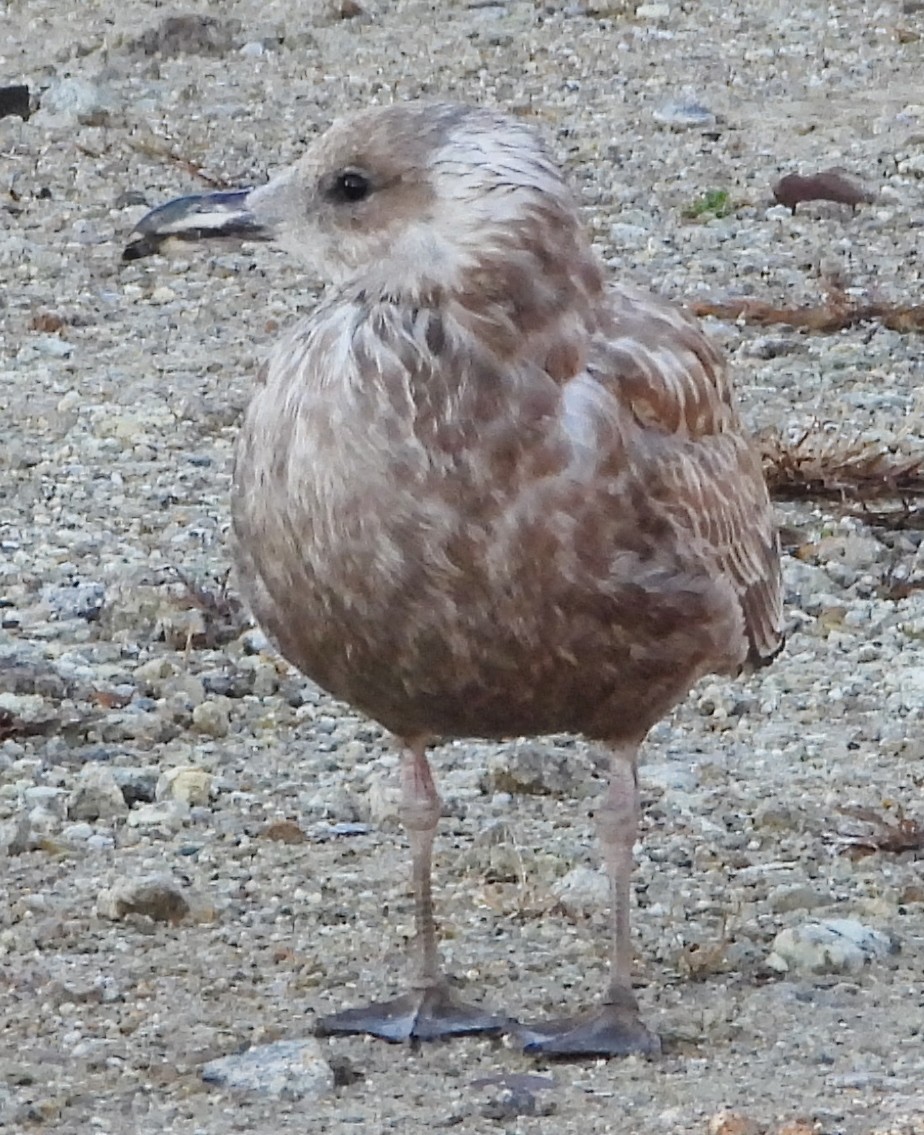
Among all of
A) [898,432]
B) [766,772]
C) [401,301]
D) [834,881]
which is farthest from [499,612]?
[898,432]

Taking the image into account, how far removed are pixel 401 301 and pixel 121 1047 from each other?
1.40 meters

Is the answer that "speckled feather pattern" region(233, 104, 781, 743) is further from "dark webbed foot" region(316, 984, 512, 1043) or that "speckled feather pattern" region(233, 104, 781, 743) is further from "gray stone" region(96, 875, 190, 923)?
"gray stone" region(96, 875, 190, 923)

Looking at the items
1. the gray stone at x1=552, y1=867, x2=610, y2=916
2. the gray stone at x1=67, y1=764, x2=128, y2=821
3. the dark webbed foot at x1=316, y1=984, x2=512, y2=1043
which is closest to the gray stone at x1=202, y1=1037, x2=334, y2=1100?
the dark webbed foot at x1=316, y1=984, x2=512, y2=1043

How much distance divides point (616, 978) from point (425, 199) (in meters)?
1.46

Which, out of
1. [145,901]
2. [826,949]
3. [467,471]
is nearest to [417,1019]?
[145,901]

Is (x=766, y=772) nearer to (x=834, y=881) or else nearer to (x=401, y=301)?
(x=834, y=881)

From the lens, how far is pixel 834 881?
229 inches

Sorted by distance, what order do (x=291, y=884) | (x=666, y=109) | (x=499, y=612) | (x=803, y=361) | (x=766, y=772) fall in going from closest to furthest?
(x=499, y=612)
(x=291, y=884)
(x=766, y=772)
(x=803, y=361)
(x=666, y=109)

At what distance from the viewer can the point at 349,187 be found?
197 inches

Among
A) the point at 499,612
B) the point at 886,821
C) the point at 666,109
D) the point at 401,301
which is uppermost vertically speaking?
the point at 401,301

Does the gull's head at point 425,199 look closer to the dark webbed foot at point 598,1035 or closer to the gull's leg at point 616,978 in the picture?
the gull's leg at point 616,978

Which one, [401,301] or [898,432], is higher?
[401,301]

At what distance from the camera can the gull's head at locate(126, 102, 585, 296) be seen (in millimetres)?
4930

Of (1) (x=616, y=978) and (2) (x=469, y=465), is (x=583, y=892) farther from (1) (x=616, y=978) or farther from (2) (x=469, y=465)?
(2) (x=469, y=465)
